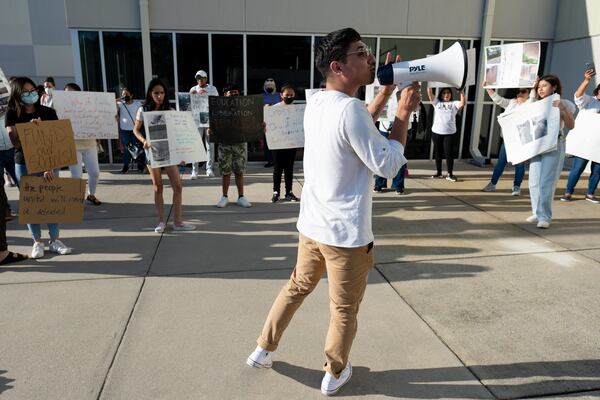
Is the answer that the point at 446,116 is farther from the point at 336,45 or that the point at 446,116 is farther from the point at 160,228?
the point at 336,45

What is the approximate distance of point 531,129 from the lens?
18.0 ft

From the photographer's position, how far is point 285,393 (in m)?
2.54

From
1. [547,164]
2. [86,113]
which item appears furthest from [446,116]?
[86,113]


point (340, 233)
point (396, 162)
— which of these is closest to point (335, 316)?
point (340, 233)

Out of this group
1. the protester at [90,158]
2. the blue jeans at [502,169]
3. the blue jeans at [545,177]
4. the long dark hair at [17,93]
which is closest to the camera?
the long dark hair at [17,93]

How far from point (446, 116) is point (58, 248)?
267 inches

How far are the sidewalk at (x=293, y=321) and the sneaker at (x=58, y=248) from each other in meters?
0.09

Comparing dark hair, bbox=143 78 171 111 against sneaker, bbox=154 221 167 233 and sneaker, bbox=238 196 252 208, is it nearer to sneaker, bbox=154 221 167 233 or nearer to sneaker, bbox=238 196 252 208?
sneaker, bbox=154 221 167 233

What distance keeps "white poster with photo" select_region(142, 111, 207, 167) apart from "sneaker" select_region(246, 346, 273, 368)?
10.1ft

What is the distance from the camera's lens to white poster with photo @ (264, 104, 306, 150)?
6.79m

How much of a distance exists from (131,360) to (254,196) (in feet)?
15.7

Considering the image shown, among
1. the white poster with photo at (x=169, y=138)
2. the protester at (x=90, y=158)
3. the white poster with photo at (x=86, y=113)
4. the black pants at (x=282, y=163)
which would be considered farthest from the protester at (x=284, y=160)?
the protester at (x=90, y=158)

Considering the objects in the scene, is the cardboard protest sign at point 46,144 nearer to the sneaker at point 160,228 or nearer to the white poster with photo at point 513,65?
the sneaker at point 160,228

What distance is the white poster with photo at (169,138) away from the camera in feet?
16.9
